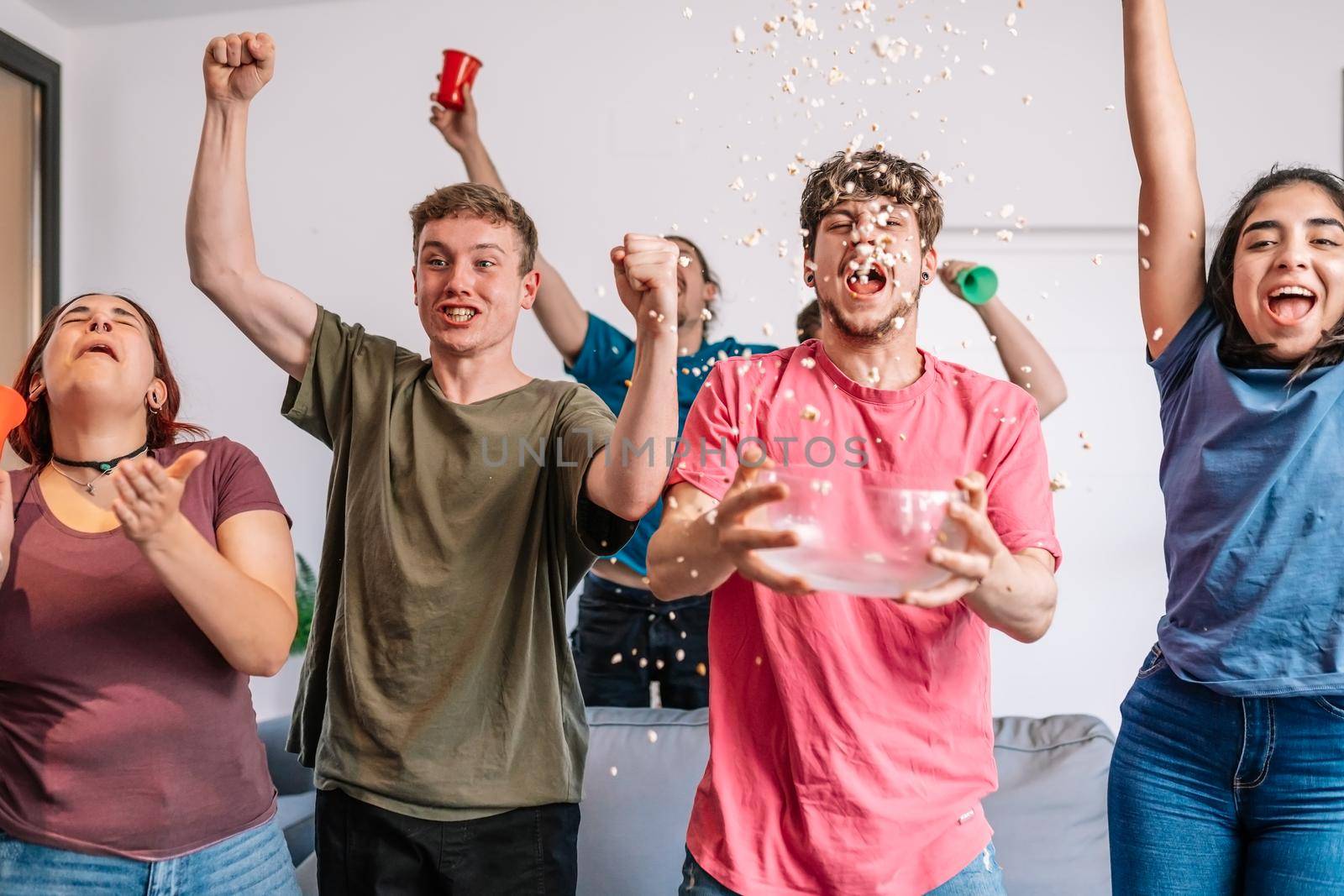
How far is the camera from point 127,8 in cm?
366

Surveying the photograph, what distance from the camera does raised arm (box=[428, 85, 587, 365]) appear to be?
92.7 inches

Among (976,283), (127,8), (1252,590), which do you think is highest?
(127,8)

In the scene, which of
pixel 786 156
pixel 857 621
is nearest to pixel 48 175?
pixel 786 156

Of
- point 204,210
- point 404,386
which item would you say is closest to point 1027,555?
point 404,386

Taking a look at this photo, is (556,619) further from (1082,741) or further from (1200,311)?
(1082,741)

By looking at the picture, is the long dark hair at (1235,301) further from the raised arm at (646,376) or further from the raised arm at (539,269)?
the raised arm at (539,269)

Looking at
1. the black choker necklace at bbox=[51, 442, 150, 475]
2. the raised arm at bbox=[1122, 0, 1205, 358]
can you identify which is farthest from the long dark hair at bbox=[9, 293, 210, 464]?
the raised arm at bbox=[1122, 0, 1205, 358]

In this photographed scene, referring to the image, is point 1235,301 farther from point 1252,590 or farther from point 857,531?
point 857,531

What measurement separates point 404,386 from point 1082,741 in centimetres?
145

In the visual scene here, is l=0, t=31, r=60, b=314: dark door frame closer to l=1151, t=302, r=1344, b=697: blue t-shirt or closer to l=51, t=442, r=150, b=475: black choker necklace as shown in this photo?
l=51, t=442, r=150, b=475: black choker necklace

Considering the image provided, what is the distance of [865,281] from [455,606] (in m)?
0.68

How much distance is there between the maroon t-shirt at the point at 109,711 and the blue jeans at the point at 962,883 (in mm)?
598

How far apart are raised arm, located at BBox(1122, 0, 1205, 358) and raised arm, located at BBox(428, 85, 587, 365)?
48.2 inches

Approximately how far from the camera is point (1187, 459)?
4.41 feet
